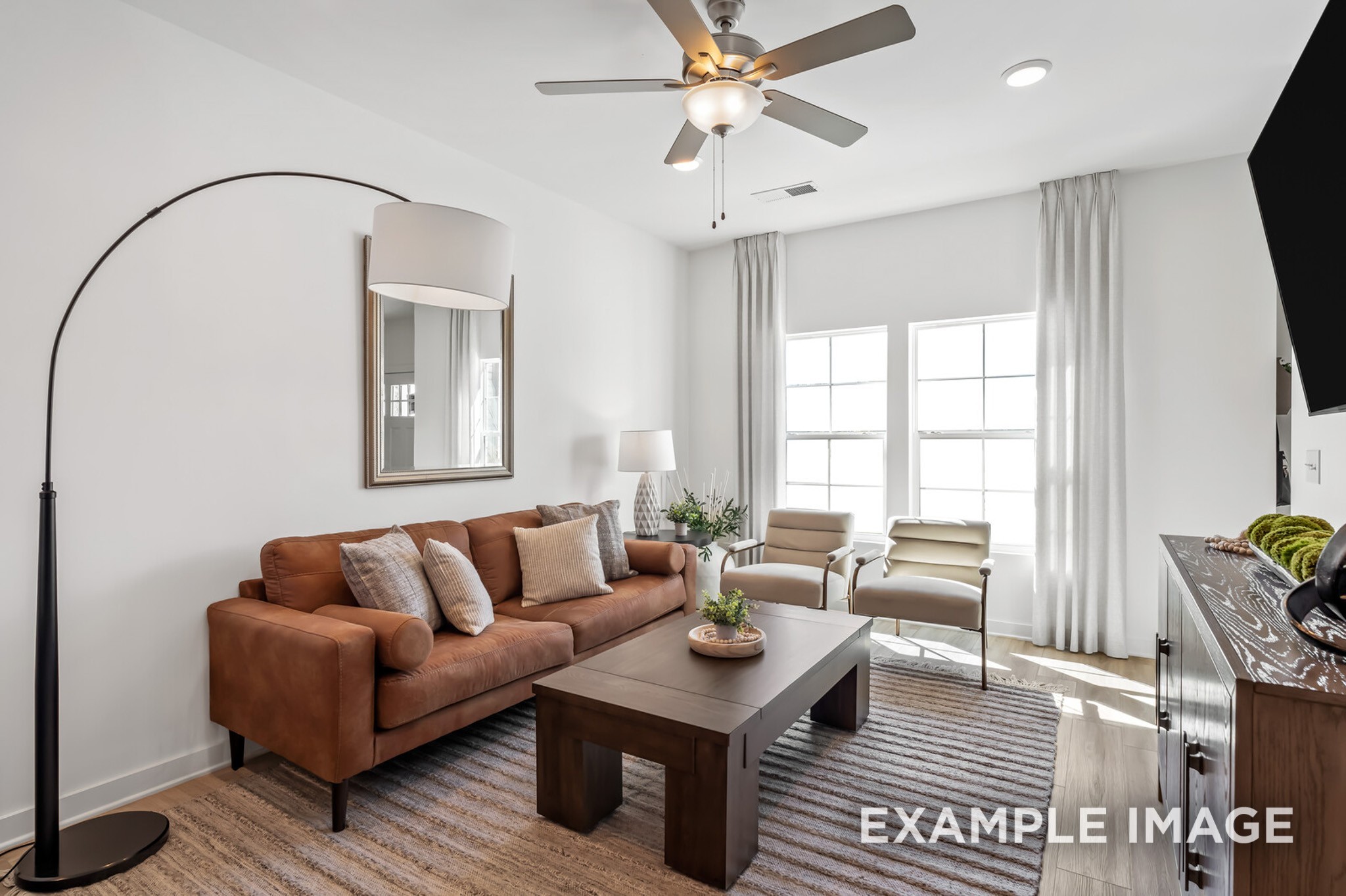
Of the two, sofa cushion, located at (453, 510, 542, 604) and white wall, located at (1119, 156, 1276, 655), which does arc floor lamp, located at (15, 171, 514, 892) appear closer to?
sofa cushion, located at (453, 510, 542, 604)

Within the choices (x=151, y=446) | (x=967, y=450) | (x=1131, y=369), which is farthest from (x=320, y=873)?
(x=1131, y=369)

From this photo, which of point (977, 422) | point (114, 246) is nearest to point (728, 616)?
point (114, 246)

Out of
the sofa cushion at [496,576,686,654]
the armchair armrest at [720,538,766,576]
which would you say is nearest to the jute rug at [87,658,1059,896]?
the sofa cushion at [496,576,686,654]

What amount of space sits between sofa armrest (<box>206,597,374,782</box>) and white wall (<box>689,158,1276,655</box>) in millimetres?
3709

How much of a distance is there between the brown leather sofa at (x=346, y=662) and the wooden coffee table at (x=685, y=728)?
0.44 m

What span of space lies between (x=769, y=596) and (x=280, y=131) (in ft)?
11.1

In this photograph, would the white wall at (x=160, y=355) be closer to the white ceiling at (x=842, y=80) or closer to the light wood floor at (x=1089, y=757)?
the white ceiling at (x=842, y=80)

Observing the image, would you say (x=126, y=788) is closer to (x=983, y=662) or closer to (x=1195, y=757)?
(x=1195, y=757)

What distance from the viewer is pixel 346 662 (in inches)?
85.7

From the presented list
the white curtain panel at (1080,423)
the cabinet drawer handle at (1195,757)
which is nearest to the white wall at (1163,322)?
the white curtain panel at (1080,423)

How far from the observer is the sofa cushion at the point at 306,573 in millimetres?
2641

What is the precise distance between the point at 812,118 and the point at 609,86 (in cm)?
77

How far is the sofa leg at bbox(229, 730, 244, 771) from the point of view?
8.72 feet

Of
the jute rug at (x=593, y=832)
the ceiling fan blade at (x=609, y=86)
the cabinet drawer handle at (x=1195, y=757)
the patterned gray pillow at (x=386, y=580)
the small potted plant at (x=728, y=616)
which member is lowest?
the jute rug at (x=593, y=832)
